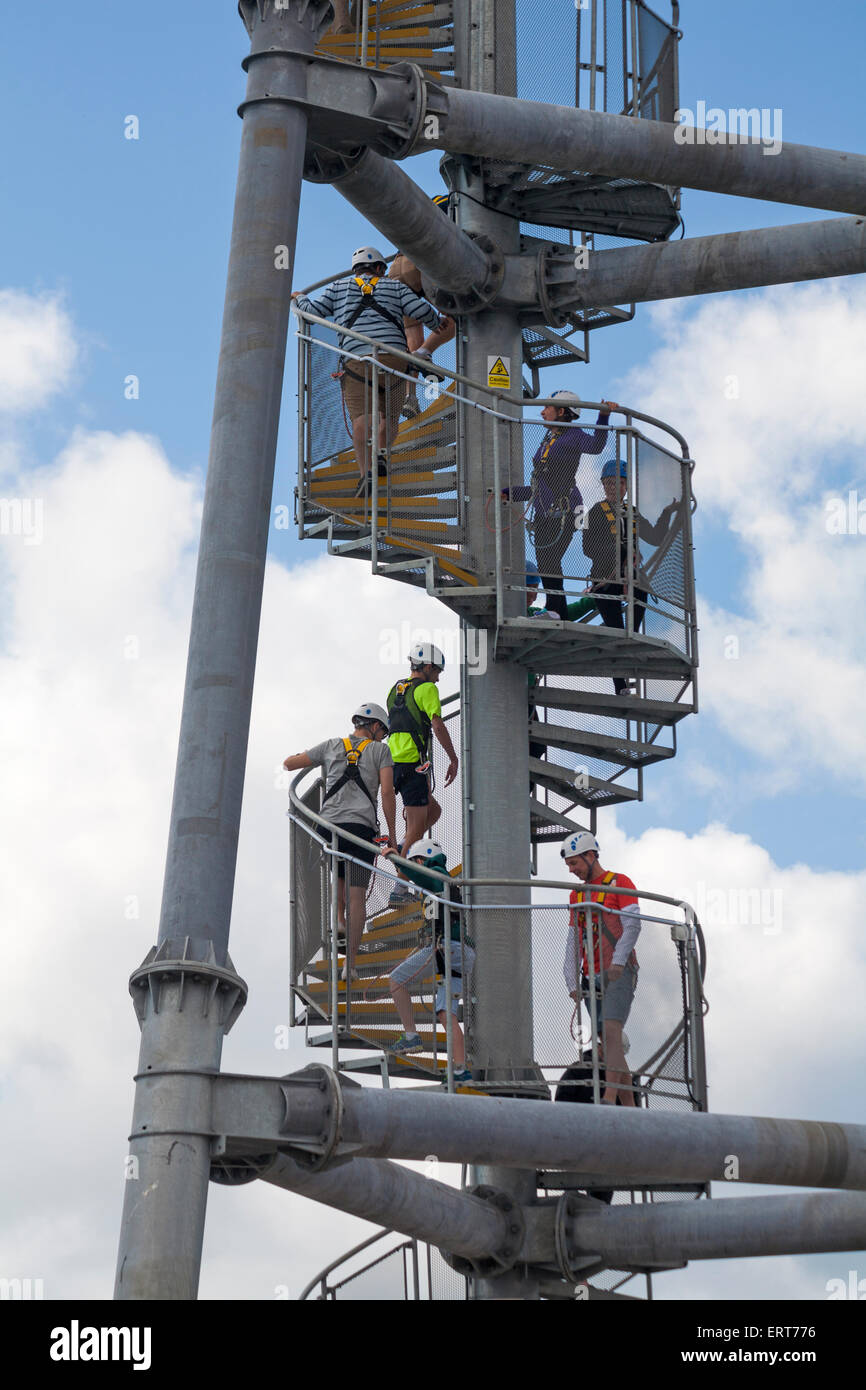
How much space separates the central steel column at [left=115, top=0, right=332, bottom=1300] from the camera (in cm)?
1259

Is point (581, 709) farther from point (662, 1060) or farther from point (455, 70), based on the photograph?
point (455, 70)

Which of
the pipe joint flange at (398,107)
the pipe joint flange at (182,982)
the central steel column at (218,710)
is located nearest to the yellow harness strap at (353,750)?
the central steel column at (218,710)

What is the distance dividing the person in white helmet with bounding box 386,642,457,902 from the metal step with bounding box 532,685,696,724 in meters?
1.63

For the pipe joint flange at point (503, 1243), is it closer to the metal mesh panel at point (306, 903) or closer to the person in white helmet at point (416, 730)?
the metal mesh panel at point (306, 903)

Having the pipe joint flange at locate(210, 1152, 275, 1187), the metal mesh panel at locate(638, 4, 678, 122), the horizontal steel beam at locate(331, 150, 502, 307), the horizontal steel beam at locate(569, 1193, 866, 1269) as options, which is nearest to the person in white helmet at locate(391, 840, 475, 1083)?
the horizontal steel beam at locate(569, 1193, 866, 1269)

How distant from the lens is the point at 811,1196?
16203 mm

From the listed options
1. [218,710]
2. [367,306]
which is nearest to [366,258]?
[367,306]

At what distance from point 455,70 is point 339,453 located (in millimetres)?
4438

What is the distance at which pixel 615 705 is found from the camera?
18953 mm

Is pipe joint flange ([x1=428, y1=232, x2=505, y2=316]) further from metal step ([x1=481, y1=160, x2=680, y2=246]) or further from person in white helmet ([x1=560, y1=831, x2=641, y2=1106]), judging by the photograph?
person in white helmet ([x1=560, y1=831, x2=641, y2=1106])

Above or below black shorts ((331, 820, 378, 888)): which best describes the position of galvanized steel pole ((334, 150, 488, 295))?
above

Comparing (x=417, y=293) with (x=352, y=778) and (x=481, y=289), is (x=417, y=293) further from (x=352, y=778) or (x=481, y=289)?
(x=352, y=778)

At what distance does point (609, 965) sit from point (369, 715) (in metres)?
2.82
